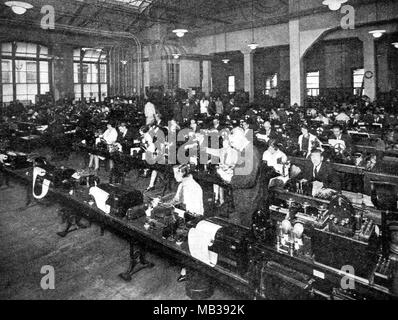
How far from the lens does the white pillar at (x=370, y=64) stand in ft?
42.2

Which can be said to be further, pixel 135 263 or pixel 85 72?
pixel 85 72

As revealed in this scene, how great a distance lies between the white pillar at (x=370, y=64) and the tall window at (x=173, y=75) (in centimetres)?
925

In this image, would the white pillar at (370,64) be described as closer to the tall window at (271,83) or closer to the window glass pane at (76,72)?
the tall window at (271,83)

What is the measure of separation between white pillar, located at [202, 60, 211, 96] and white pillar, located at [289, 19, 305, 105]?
621 cm

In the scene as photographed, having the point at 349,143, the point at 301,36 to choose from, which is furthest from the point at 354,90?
the point at 349,143

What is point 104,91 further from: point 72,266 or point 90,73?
point 72,266

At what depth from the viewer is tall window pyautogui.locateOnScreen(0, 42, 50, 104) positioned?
52.4 feet

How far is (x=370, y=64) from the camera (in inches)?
509

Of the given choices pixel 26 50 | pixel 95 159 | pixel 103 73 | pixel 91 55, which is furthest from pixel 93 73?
pixel 95 159

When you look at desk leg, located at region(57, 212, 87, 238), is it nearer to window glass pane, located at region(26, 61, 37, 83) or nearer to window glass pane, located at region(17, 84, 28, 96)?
window glass pane, located at region(17, 84, 28, 96)

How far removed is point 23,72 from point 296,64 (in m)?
12.9

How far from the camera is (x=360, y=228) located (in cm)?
268
